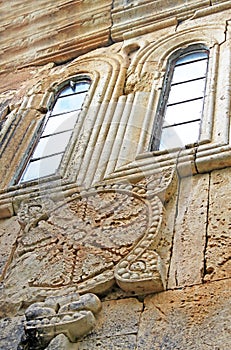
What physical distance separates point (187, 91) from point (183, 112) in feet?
1.36

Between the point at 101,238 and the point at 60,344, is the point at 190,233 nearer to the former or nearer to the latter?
the point at 101,238

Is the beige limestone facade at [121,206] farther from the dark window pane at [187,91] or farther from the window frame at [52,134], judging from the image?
the dark window pane at [187,91]

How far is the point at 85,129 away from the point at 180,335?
3.27 metres

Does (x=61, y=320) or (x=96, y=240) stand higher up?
(x=96, y=240)

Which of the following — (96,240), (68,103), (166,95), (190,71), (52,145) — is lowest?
(96,240)

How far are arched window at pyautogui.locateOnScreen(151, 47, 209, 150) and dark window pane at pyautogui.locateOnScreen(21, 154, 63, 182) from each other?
1.01 meters

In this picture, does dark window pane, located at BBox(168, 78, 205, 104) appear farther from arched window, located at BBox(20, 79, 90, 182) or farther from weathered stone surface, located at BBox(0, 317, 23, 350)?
weathered stone surface, located at BBox(0, 317, 23, 350)

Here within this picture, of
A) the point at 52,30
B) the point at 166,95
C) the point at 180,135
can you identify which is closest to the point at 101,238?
the point at 180,135

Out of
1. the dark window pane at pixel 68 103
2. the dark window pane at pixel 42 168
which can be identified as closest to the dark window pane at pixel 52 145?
the dark window pane at pixel 42 168

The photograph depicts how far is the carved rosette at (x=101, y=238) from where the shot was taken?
4.70 metres

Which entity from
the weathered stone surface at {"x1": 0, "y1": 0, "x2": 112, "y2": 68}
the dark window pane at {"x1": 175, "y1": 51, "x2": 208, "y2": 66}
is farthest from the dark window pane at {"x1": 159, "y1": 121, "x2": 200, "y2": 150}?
the weathered stone surface at {"x1": 0, "y1": 0, "x2": 112, "y2": 68}

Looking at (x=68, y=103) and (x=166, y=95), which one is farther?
(x=68, y=103)

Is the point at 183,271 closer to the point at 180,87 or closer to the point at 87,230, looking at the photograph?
the point at 87,230

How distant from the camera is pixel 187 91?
23.7 ft
